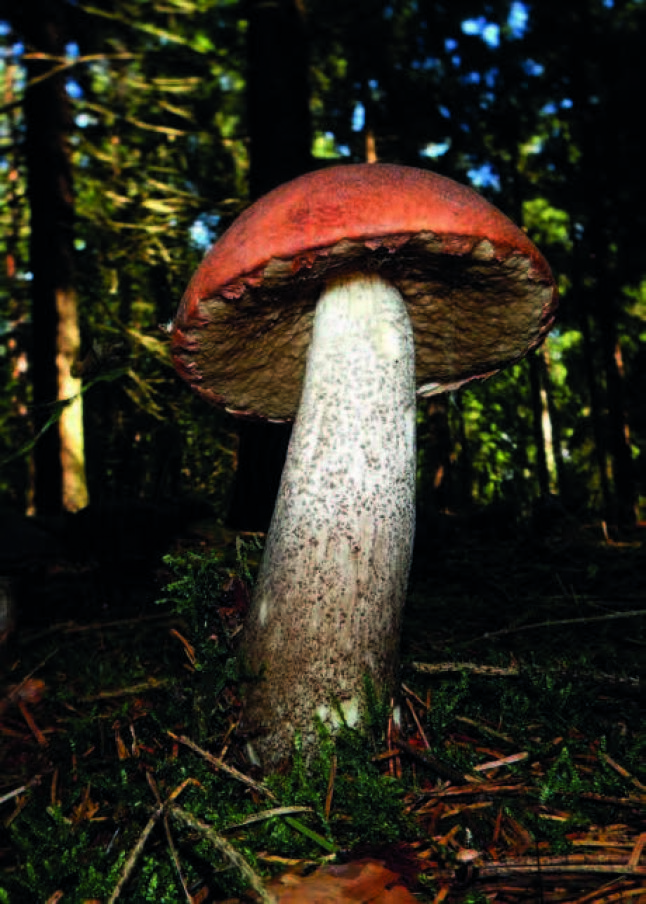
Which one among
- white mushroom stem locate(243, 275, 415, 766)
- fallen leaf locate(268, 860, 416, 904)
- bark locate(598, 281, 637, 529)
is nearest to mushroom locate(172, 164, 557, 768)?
white mushroom stem locate(243, 275, 415, 766)

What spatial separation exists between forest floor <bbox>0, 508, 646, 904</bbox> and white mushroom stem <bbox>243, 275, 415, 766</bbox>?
0.10 meters

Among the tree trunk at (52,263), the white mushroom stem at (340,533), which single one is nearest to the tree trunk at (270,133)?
the white mushroom stem at (340,533)

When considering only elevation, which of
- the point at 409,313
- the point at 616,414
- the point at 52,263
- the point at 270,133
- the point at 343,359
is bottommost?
the point at 343,359

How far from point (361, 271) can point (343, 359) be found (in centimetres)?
25

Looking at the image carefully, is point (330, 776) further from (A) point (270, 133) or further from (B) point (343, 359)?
(A) point (270, 133)

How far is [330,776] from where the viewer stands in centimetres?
115

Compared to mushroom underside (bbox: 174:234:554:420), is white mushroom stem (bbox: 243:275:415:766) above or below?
below

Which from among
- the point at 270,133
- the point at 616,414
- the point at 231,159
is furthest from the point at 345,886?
the point at 231,159

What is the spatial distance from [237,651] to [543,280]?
1239 millimetres

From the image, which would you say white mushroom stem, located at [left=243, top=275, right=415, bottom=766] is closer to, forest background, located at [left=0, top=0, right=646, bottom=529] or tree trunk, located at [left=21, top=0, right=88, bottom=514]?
forest background, located at [left=0, top=0, right=646, bottom=529]

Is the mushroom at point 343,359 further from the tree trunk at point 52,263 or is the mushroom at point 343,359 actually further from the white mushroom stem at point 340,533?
the tree trunk at point 52,263

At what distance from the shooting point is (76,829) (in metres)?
1.07

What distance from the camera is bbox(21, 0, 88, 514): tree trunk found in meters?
5.09

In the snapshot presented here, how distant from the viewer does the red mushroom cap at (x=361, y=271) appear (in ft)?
4.06
